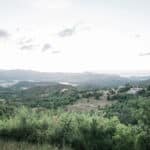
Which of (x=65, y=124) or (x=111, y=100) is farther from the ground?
(x=65, y=124)

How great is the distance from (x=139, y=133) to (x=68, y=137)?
302cm

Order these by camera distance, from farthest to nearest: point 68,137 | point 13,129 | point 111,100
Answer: point 111,100 < point 13,129 < point 68,137

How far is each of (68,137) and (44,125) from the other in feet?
6.05

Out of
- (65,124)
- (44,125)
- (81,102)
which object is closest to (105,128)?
(65,124)

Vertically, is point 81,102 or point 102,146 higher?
point 102,146

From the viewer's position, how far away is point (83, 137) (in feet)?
46.5

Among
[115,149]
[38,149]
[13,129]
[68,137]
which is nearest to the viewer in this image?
[38,149]

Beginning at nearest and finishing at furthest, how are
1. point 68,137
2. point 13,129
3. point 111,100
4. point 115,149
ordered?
1. point 115,149
2. point 68,137
3. point 13,129
4. point 111,100

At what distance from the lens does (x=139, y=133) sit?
1387 centimetres

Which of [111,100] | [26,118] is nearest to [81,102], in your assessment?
[111,100]

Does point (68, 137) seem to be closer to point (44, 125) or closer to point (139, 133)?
point (44, 125)

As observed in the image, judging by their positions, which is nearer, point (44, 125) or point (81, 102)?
point (44, 125)

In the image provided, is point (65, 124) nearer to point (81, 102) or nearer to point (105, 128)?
point (105, 128)

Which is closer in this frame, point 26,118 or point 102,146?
point 102,146
